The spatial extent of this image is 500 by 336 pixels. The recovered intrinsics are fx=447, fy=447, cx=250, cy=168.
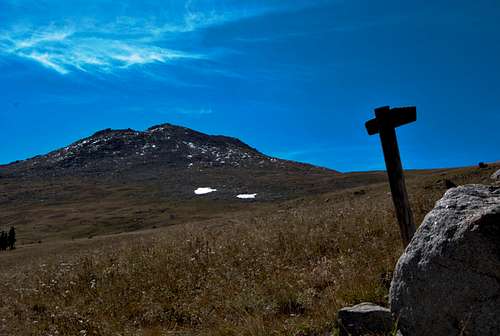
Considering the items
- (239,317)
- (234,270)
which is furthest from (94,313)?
(239,317)

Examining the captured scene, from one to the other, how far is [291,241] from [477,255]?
525cm

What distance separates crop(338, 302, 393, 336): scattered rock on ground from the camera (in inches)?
178

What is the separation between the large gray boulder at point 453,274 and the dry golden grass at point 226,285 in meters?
1.20

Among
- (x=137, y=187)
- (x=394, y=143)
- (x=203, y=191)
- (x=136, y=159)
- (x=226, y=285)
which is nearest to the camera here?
(x=394, y=143)

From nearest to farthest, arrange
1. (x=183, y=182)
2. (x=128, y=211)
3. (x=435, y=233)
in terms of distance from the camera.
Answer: (x=435, y=233)
(x=128, y=211)
(x=183, y=182)

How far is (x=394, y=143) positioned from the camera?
690 centimetres

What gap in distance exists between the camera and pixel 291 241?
8.84 meters

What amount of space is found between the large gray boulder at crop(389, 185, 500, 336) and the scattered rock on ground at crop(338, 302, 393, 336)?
7.8 inches

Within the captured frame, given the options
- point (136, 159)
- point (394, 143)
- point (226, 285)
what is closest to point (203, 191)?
point (136, 159)

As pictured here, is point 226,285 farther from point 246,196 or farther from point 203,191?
point 203,191

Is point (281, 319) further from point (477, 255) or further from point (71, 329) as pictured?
point (71, 329)

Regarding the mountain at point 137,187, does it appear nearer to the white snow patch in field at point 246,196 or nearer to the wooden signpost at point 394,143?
the white snow patch in field at point 246,196

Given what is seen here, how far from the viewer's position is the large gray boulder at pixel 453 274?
369 cm

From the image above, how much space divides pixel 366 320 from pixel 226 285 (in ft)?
10.3
